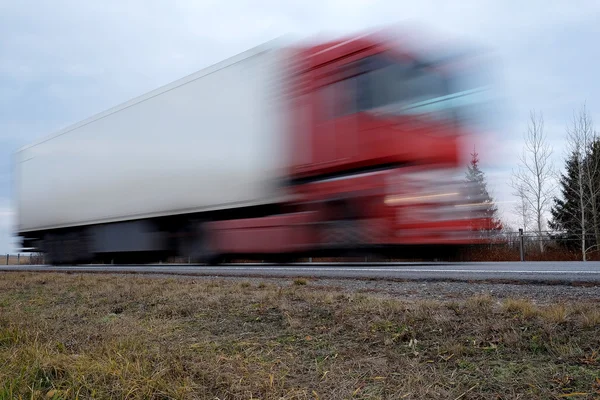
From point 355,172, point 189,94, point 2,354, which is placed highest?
point 189,94

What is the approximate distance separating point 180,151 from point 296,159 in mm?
3396

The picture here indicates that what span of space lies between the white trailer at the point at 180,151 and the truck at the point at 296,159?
0.03m

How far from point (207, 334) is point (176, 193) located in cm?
763

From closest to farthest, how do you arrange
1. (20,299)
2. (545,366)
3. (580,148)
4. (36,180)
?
(545,366) < (20,299) < (36,180) < (580,148)

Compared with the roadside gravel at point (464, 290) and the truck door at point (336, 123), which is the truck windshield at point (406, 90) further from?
the roadside gravel at point (464, 290)

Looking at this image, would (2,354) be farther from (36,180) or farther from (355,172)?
(36,180)

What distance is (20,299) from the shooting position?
203 inches

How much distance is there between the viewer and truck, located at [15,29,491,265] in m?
6.70

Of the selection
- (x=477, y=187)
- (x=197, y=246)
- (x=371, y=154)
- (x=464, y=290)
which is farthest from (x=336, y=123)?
(x=197, y=246)

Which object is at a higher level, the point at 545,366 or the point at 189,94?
the point at 189,94

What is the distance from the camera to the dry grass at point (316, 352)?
1.96m

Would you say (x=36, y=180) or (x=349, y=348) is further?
(x=36, y=180)

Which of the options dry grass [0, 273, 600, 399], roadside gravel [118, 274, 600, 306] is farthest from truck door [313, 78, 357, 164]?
dry grass [0, 273, 600, 399]

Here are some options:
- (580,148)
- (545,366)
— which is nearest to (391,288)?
(545,366)
